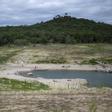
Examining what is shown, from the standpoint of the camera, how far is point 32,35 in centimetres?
15112

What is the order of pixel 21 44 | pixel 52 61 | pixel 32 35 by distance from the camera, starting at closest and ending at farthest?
pixel 52 61 < pixel 21 44 < pixel 32 35

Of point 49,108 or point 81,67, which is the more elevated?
point 49,108

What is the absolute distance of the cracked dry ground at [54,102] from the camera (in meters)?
21.3

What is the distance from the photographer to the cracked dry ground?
21.3 metres

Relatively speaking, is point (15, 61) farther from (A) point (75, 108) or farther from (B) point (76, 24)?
(B) point (76, 24)

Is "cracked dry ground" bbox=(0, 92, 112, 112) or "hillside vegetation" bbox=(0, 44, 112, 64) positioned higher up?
"cracked dry ground" bbox=(0, 92, 112, 112)

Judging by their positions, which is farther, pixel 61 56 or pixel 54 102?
pixel 61 56

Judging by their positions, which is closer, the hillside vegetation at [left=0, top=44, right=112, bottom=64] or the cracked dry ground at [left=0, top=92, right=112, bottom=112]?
the cracked dry ground at [left=0, top=92, right=112, bottom=112]

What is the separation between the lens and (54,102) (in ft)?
76.8

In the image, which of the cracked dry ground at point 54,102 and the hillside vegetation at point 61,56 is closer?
the cracked dry ground at point 54,102

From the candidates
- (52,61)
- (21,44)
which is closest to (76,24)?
(21,44)

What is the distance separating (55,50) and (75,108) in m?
95.0

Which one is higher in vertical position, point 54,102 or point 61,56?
point 54,102

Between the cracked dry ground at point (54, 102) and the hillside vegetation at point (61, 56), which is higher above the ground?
the cracked dry ground at point (54, 102)
